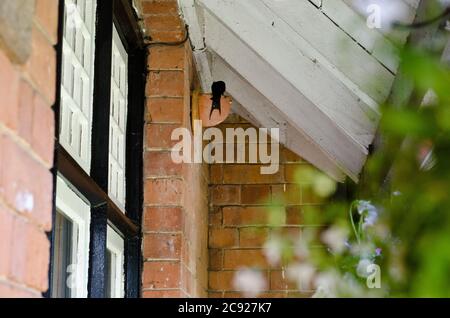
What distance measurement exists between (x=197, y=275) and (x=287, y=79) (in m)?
1.16


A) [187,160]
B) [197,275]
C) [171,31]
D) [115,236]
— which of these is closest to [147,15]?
[171,31]

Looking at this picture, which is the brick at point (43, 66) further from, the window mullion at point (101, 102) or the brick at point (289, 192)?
the brick at point (289, 192)

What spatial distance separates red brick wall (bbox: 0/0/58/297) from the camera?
1205mm

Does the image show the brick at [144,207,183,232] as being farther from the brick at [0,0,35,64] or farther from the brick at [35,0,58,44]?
the brick at [0,0,35,64]

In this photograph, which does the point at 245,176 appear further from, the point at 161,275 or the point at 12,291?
the point at 12,291

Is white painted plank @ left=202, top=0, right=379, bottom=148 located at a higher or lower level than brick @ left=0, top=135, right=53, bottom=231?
higher

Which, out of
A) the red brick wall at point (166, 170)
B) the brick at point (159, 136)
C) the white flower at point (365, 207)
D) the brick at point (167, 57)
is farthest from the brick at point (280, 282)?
the white flower at point (365, 207)

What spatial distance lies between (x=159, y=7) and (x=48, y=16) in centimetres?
176

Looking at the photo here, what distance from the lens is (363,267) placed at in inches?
38.3

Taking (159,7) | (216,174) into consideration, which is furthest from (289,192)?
(159,7)

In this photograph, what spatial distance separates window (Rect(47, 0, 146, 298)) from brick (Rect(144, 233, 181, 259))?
0.16ft

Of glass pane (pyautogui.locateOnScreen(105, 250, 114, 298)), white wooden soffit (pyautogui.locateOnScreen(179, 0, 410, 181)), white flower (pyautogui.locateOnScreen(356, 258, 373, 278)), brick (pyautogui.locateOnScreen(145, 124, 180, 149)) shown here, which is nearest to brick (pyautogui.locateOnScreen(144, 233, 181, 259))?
glass pane (pyautogui.locateOnScreen(105, 250, 114, 298))

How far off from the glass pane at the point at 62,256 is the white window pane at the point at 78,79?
8.0 inches

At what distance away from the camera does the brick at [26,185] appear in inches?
47.6
